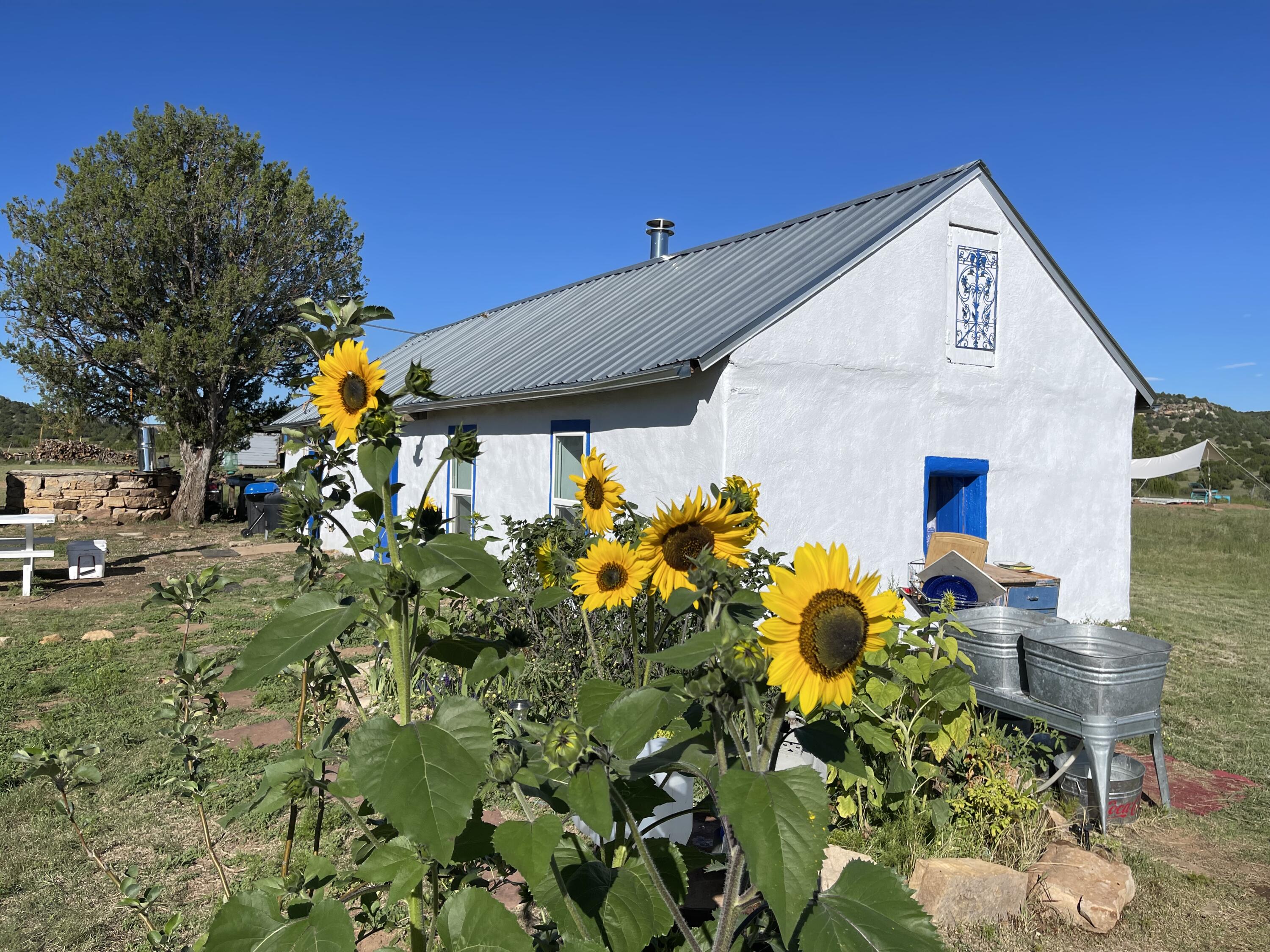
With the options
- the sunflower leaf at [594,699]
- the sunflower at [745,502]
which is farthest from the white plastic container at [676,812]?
the sunflower leaf at [594,699]

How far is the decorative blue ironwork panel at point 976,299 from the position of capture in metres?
9.06

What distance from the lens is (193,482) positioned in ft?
66.7

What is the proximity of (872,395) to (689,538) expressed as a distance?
7.05m

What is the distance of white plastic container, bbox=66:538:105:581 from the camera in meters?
12.2

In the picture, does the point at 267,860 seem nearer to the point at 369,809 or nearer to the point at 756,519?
the point at 369,809

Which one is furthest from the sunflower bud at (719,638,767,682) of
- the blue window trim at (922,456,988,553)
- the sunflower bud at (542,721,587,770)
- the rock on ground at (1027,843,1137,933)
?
the blue window trim at (922,456,988,553)

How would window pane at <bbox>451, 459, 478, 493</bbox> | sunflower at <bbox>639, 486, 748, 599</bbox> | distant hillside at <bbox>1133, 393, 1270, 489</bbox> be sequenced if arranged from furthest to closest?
1. distant hillside at <bbox>1133, 393, 1270, 489</bbox>
2. window pane at <bbox>451, 459, 478, 493</bbox>
3. sunflower at <bbox>639, 486, 748, 599</bbox>

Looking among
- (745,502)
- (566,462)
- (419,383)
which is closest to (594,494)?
(745,502)

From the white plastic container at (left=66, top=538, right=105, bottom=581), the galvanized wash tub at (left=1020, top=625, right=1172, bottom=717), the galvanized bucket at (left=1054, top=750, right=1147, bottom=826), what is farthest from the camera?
the white plastic container at (left=66, top=538, right=105, bottom=581)

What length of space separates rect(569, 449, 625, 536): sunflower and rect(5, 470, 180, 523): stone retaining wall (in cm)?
2168

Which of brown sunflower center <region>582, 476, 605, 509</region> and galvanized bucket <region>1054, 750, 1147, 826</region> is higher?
brown sunflower center <region>582, 476, 605, 509</region>

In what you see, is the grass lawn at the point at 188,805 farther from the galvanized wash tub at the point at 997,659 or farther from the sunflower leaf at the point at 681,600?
the sunflower leaf at the point at 681,600

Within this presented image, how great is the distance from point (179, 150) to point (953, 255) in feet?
61.1

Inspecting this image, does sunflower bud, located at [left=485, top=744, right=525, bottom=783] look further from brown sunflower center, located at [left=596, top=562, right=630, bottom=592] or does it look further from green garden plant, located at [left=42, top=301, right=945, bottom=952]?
brown sunflower center, located at [left=596, top=562, right=630, bottom=592]
